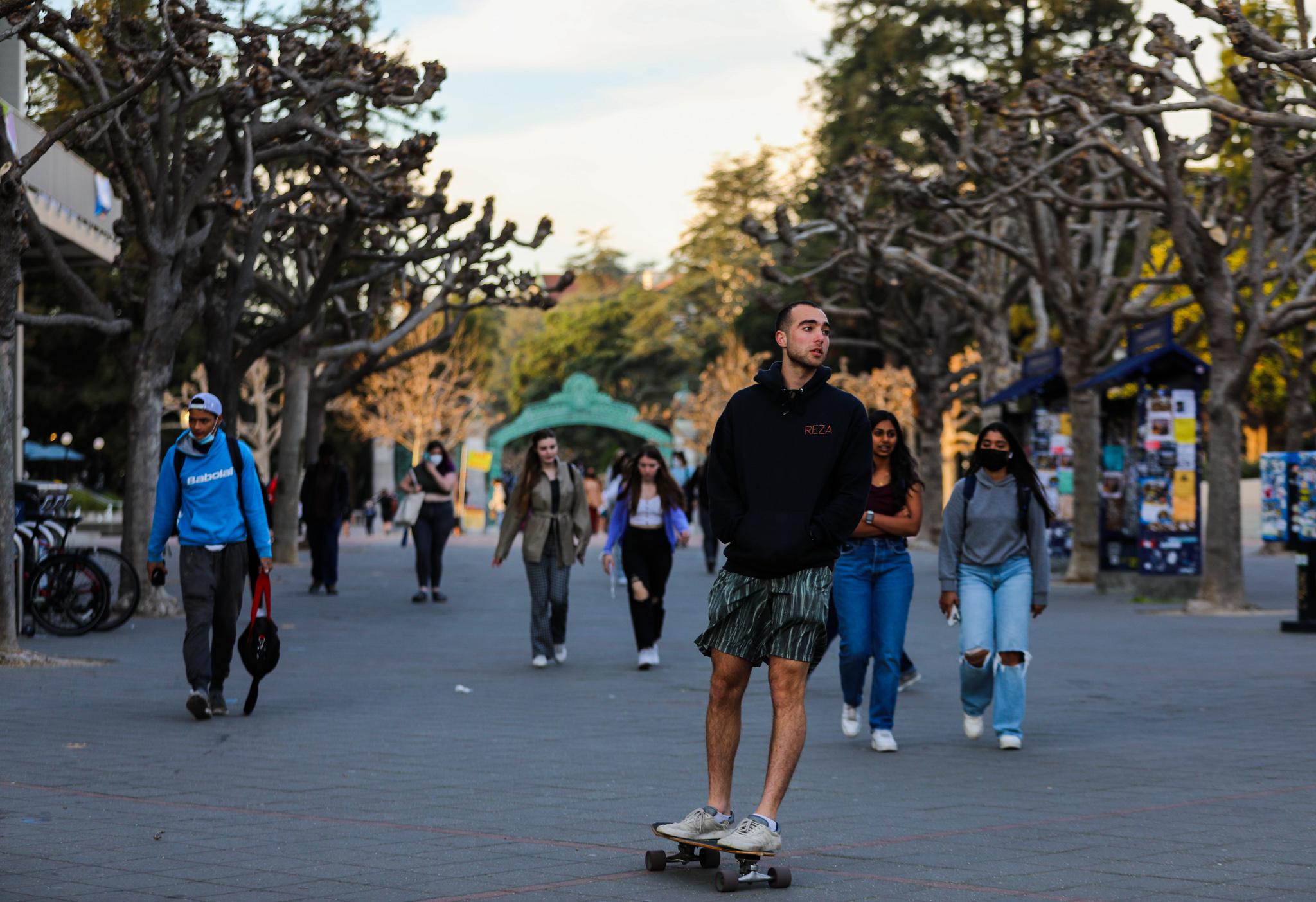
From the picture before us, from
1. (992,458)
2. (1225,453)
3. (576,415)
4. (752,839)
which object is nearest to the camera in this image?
(752,839)

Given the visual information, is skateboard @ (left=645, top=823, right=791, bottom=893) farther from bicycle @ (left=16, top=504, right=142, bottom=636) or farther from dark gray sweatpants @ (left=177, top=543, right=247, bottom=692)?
bicycle @ (left=16, top=504, right=142, bottom=636)

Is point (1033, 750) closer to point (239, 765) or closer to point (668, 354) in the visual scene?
point (239, 765)

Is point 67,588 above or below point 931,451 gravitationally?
below

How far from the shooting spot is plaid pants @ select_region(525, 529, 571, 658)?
529 inches

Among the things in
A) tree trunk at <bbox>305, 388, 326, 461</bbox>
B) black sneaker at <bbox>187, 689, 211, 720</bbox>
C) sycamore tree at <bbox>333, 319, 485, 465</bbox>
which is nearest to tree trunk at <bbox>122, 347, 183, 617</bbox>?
black sneaker at <bbox>187, 689, 211, 720</bbox>

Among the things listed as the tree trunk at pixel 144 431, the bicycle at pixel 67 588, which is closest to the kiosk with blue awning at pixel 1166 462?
the tree trunk at pixel 144 431

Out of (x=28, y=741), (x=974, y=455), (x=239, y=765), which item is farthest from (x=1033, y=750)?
(x=28, y=741)

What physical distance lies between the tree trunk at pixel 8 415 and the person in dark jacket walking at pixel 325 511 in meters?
8.41

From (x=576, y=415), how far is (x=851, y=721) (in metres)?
45.7

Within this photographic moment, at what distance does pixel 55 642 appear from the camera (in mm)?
14844

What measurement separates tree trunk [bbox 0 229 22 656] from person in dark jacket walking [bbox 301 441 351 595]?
8.41 m

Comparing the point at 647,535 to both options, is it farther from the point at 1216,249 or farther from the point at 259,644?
the point at 1216,249

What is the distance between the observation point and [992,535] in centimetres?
923

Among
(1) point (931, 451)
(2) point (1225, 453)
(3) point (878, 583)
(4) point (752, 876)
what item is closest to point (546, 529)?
(3) point (878, 583)
